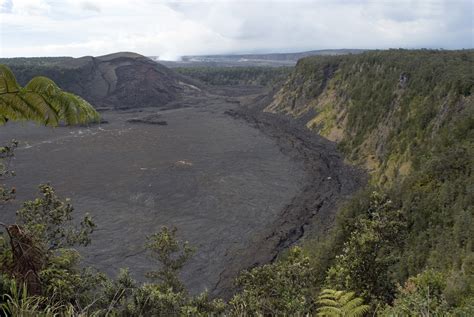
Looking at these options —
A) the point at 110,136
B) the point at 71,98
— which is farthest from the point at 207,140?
the point at 71,98

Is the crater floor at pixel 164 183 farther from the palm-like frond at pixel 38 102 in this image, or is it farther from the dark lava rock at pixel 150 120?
the palm-like frond at pixel 38 102

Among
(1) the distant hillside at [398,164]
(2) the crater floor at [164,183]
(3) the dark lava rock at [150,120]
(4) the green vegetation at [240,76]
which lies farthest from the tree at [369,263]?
(4) the green vegetation at [240,76]

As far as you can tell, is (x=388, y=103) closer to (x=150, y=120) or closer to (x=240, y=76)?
(x=150, y=120)

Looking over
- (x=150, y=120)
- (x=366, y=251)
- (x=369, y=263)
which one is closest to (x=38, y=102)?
(x=366, y=251)

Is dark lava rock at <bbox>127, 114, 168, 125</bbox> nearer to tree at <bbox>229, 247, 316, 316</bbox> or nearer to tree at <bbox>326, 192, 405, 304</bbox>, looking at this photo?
tree at <bbox>229, 247, 316, 316</bbox>

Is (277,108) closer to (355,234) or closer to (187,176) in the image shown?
(187,176)

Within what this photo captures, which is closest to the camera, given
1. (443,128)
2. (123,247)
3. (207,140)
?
(123,247)
